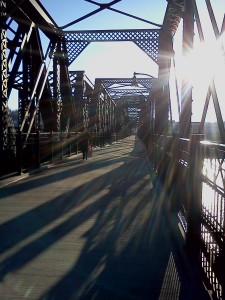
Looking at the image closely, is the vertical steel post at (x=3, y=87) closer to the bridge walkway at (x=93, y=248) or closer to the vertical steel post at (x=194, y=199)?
the bridge walkway at (x=93, y=248)

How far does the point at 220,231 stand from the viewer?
3.98m

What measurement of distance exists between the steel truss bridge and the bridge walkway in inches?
14.3

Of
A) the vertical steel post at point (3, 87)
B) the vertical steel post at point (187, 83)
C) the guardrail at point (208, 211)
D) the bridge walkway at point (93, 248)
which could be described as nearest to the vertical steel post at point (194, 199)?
the guardrail at point (208, 211)

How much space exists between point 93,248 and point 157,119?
13848 millimetres

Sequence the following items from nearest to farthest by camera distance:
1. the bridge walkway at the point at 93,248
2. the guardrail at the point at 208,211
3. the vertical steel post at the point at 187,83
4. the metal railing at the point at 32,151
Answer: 1. the guardrail at the point at 208,211
2. the bridge walkway at the point at 93,248
3. the vertical steel post at the point at 187,83
4. the metal railing at the point at 32,151

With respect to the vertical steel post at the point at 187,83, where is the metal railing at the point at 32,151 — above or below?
below

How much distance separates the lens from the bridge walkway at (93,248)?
4203 millimetres

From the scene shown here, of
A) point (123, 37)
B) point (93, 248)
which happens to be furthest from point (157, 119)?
point (93, 248)

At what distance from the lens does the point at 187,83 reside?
8867mm

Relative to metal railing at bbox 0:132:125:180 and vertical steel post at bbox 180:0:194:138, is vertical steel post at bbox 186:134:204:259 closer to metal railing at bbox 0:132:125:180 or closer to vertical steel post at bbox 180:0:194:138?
vertical steel post at bbox 180:0:194:138

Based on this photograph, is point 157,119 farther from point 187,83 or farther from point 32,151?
point 187,83

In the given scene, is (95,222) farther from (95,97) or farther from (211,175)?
(95,97)

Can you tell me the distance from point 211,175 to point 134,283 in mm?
1276

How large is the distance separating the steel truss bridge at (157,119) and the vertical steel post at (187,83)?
0.02 metres
